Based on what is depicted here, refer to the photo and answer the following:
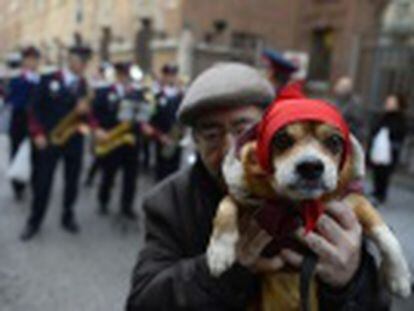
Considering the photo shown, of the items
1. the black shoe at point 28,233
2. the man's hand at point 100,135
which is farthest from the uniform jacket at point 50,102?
the black shoe at point 28,233

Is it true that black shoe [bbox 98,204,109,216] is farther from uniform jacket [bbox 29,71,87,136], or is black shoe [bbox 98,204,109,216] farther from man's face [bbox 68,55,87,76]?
man's face [bbox 68,55,87,76]

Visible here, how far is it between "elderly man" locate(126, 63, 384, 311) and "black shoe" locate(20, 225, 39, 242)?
16.3 ft

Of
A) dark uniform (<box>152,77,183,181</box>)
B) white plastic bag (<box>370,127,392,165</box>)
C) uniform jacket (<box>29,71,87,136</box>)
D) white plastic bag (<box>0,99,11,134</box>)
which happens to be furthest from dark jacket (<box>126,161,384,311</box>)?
white plastic bag (<box>370,127,392,165</box>)

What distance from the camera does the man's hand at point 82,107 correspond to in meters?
7.46

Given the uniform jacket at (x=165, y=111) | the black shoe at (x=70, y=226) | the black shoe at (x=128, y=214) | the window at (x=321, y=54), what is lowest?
the window at (x=321, y=54)

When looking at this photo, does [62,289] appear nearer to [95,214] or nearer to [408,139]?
[95,214]

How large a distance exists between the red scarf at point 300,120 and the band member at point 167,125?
737 centimetres

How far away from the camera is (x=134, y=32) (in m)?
25.4

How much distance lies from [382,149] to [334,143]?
896 centimetres

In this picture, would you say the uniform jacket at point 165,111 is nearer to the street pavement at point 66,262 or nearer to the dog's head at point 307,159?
the street pavement at point 66,262

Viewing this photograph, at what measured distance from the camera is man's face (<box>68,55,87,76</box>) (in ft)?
25.0

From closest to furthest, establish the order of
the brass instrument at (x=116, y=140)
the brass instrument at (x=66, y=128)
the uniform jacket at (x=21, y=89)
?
1. the brass instrument at (x=66, y=128)
2. the uniform jacket at (x=21, y=89)
3. the brass instrument at (x=116, y=140)

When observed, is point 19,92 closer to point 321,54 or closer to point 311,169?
point 311,169

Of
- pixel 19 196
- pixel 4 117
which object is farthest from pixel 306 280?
pixel 4 117
